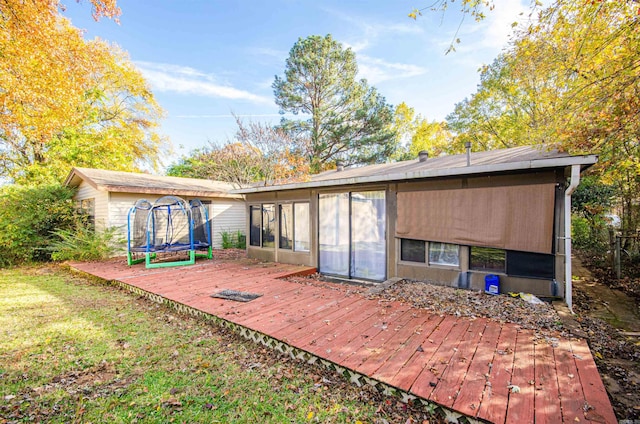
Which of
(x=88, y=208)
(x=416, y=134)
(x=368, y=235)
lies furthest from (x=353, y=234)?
(x=416, y=134)

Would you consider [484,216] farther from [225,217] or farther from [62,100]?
[62,100]

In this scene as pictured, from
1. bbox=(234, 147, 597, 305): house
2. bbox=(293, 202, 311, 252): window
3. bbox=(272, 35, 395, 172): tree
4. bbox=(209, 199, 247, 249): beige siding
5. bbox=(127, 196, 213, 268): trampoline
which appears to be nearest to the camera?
bbox=(234, 147, 597, 305): house

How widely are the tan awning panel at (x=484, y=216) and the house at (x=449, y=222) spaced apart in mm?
14

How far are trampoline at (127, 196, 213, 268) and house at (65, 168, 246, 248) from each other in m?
0.68

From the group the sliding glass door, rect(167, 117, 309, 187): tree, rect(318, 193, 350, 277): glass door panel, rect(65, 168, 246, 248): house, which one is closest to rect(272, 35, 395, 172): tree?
rect(167, 117, 309, 187): tree

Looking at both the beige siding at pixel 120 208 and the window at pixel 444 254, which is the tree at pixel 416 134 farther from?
the beige siding at pixel 120 208

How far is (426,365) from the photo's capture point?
255 centimetres

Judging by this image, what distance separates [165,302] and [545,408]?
16.8 feet

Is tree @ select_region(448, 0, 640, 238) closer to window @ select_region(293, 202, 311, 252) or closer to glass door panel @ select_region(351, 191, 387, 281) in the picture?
glass door panel @ select_region(351, 191, 387, 281)

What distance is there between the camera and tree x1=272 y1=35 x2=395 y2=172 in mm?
16297

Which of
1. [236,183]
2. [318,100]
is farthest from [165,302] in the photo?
[318,100]

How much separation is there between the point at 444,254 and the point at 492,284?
0.89 metres

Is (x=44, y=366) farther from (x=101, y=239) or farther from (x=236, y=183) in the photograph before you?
(x=236, y=183)

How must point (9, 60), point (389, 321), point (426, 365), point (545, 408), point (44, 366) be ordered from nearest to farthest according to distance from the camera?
1. point (545, 408)
2. point (426, 365)
3. point (44, 366)
4. point (389, 321)
5. point (9, 60)
